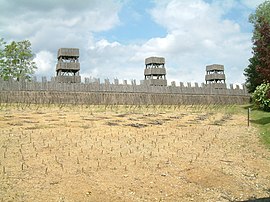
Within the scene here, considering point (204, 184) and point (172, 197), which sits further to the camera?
point (204, 184)

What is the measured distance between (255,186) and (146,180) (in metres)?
2.63

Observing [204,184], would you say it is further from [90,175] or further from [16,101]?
[16,101]

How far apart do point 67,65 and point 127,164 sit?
98.6 feet

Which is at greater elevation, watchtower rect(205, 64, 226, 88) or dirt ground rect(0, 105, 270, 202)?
watchtower rect(205, 64, 226, 88)

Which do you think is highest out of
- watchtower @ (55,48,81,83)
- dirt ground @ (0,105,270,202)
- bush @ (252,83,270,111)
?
watchtower @ (55,48,81,83)

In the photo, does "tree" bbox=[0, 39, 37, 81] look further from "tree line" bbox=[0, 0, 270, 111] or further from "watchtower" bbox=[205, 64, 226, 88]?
"watchtower" bbox=[205, 64, 226, 88]

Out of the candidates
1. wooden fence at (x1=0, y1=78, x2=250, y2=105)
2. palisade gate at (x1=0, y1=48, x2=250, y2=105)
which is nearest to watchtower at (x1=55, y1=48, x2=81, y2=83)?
palisade gate at (x1=0, y1=48, x2=250, y2=105)

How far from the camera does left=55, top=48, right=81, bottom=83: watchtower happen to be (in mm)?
36656

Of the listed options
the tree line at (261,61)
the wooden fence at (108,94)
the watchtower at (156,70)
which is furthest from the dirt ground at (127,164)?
the watchtower at (156,70)

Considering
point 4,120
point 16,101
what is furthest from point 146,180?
point 16,101

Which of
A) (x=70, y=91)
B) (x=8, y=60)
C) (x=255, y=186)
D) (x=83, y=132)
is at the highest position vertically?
(x=8, y=60)

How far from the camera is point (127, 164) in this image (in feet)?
→ 27.2

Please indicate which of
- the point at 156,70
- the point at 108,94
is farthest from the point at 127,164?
the point at 156,70

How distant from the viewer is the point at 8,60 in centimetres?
4031
